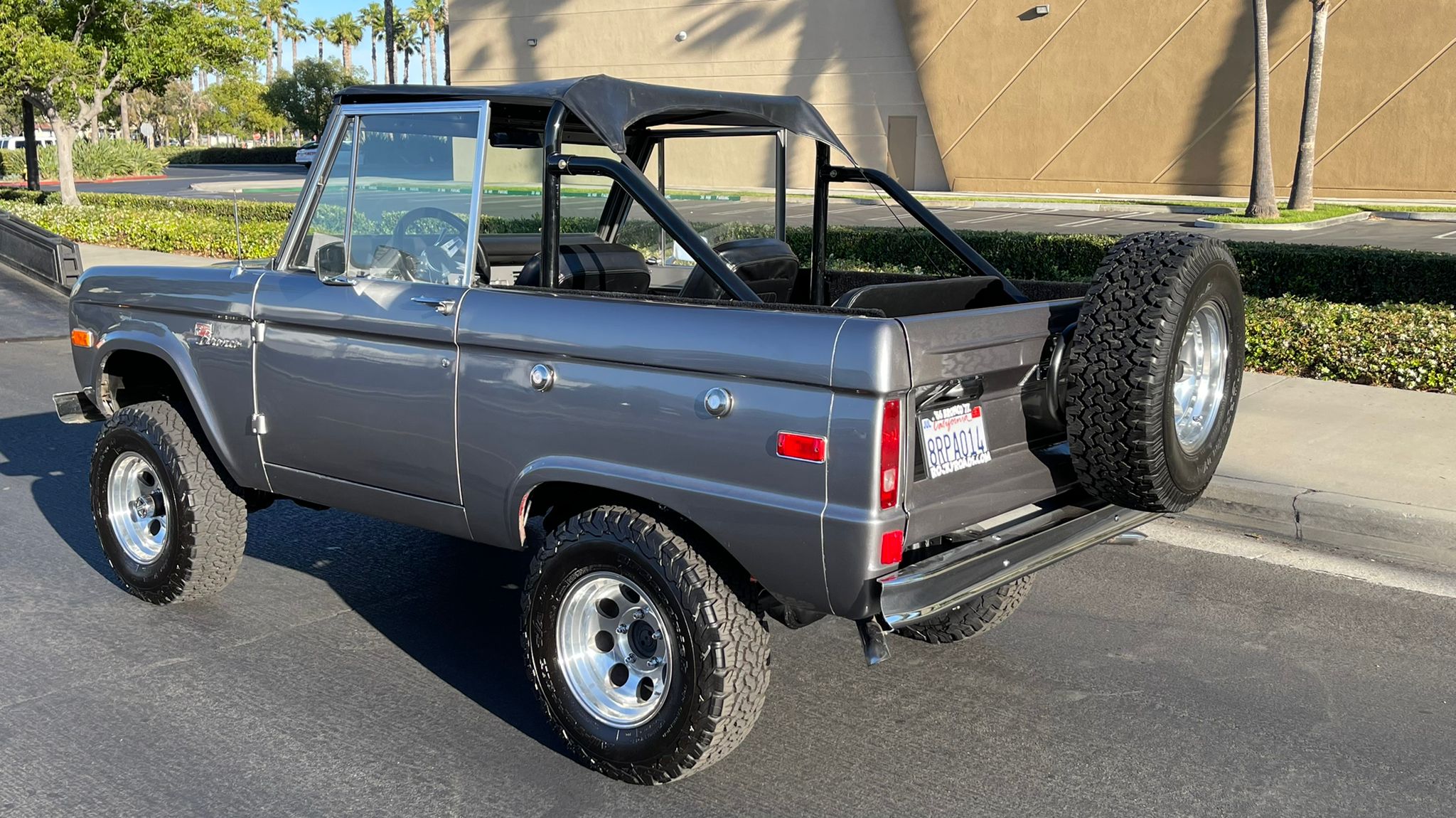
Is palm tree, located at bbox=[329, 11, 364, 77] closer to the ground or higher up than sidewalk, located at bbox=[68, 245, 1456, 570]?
higher up

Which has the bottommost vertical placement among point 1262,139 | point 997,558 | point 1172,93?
point 997,558

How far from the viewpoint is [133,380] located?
5.61m

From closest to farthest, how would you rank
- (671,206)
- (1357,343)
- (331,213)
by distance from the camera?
(671,206) → (331,213) → (1357,343)

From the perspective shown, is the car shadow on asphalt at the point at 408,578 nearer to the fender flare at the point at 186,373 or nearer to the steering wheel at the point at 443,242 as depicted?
the fender flare at the point at 186,373

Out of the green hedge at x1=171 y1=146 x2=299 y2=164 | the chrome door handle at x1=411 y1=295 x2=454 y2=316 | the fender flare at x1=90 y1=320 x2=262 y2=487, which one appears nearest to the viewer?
the chrome door handle at x1=411 y1=295 x2=454 y2=316

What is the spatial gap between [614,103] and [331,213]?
3.89 feet

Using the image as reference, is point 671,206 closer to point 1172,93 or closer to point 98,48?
point 98,48

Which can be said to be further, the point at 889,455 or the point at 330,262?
the point at 330,262

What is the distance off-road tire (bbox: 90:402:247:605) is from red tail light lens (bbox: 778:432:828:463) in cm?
281

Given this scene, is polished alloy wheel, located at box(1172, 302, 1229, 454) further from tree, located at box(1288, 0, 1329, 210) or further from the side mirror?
tree, located at box(1288, 0, 1329, 210)

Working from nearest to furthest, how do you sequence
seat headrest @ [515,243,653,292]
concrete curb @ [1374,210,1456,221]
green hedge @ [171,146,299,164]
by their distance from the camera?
seat headrest @ [515,243,653,292], concrete curb @ [1374,210,1456,221], green hedge @ [171,146,299,164]

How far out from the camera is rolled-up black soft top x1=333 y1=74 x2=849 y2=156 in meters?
4.21

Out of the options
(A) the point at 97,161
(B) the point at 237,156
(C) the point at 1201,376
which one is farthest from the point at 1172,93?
(B) the point at 237,156

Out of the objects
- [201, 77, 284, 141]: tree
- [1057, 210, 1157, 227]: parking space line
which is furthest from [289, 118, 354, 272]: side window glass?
[201, 77, 284, 141]: tree
